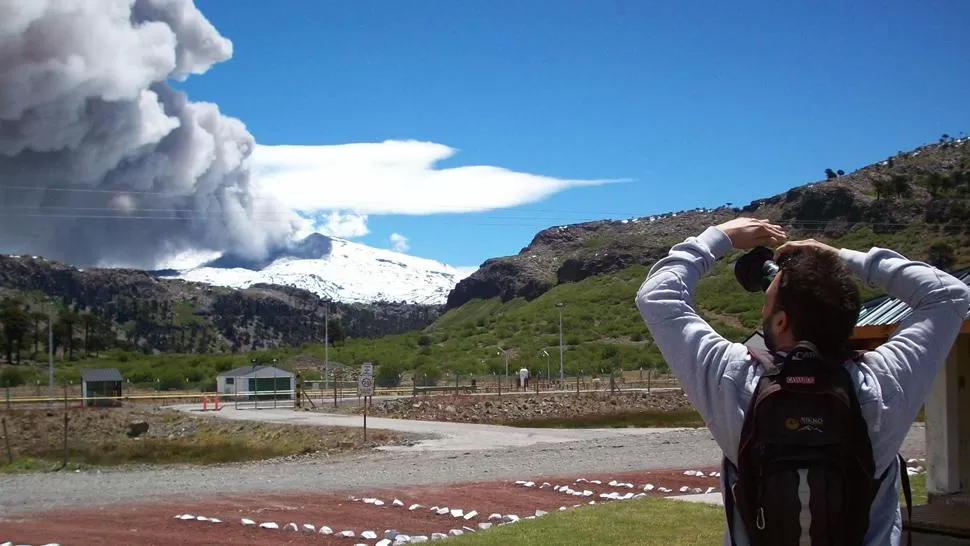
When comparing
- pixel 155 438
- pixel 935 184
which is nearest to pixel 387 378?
pixel 155 438

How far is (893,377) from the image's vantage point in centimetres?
253

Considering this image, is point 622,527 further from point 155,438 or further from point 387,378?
point 387,378

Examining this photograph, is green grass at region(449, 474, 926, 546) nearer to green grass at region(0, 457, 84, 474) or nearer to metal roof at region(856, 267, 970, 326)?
metal roof at region(856, 267, 970, 326)

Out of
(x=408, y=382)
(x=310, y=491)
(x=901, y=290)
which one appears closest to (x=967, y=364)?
(x=901, y=290)

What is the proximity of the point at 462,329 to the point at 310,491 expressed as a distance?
11034 cm

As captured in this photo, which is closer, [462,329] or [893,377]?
[893,377]

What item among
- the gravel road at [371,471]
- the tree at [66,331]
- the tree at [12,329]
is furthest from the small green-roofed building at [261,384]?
the tree at [66,331]

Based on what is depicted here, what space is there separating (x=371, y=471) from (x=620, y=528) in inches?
480

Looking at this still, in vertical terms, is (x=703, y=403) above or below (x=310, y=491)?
above

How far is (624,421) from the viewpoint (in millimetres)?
41219

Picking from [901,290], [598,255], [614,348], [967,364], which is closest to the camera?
[901,290]

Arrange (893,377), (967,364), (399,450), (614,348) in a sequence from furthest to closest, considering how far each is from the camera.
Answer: (614,348) → (399,450) → (967,364) → (893,377)

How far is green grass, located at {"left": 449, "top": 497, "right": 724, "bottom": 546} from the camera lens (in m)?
9.27

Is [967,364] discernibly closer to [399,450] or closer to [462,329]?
[399,450]
